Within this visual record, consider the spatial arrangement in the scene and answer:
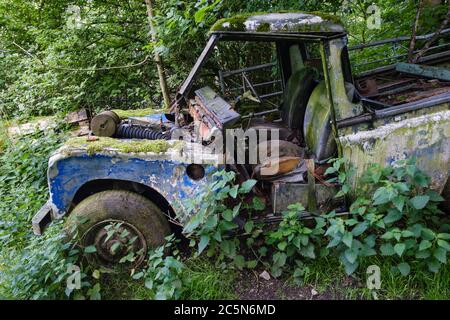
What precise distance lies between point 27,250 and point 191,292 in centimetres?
140

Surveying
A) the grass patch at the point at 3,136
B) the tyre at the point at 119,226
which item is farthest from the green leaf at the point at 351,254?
the grass patch at the point at 3,136

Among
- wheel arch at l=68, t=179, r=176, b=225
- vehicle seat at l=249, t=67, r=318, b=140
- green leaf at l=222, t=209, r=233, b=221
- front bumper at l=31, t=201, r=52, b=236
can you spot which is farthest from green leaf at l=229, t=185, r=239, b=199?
front bumper at l=31, t=201, r=52, b=236

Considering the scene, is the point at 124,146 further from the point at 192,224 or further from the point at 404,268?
the point at 404,268

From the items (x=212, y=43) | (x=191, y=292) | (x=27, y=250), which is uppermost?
(x=212, y=43)

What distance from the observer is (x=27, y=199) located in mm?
4043

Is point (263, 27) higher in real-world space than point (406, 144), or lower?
higher

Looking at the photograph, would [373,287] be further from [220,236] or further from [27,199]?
[27,199]

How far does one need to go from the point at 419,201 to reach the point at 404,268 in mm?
485

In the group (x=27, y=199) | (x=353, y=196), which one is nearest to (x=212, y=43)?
(x=353, y=196)

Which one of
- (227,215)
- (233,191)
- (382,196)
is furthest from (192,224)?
(382,196)

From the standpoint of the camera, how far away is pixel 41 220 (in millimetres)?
3154

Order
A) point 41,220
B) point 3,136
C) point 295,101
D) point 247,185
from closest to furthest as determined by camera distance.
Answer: point 247,185
point 41,220
point 295,101
point 3,136

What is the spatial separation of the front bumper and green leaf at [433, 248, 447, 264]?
2.99m

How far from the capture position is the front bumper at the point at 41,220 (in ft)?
10.3
